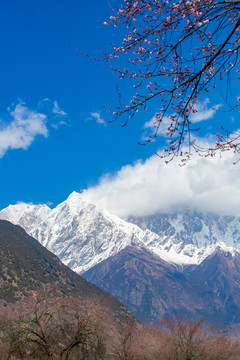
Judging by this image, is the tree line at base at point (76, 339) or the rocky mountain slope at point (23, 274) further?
the rocky mountain slope at point (23, 274)

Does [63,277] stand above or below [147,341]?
above

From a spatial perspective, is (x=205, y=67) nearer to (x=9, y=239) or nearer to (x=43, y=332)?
(x=43, y=332)

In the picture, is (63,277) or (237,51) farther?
(63,277)

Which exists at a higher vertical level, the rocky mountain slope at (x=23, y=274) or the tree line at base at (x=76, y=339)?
the rocky mountain slope at (x=23, y=274)

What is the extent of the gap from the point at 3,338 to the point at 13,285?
352 feet

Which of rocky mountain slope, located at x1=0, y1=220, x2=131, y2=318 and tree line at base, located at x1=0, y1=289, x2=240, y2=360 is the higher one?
rocky mountain slope, located at x1=0, y1=220, x2=131, y2=318

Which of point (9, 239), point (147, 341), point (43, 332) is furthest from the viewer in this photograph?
point (9, 239)

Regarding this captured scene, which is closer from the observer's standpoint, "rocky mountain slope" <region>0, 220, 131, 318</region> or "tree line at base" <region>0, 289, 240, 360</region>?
"tree line at base" <region>0, 289, 240, 360</region>

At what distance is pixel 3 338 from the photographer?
34.0m

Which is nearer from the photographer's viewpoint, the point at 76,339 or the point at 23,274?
the point at 76,339

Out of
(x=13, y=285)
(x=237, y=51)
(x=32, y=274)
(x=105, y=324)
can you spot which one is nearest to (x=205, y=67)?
(x=237, y=51)

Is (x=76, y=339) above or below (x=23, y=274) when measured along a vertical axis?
below

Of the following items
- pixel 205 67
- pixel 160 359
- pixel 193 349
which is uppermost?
pixel 205 67

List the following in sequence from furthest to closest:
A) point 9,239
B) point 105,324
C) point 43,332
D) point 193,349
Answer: point 9,239 < point 193,349 < point 105,324 < point 43,332
